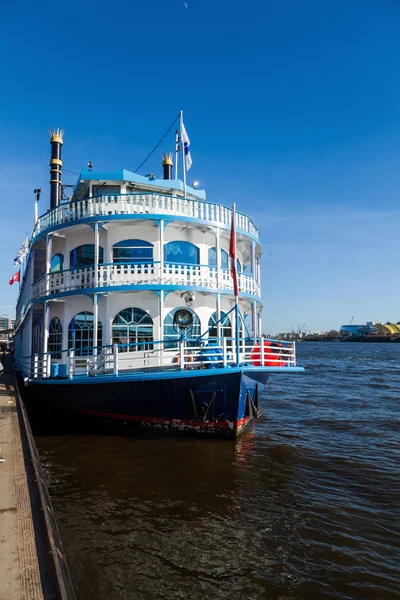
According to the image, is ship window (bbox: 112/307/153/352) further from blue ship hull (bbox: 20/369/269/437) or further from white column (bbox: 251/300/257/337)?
white column (bbox: 251/300/257/337)

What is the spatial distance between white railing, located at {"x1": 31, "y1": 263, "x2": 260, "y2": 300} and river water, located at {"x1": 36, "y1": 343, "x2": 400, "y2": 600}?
437 centimetres

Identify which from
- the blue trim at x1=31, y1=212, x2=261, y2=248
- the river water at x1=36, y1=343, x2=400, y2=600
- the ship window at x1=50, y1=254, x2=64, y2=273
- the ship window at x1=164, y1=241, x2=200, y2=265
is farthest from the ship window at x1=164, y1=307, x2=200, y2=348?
the ship window at x1=50, y1=254, x2=64, y2=273

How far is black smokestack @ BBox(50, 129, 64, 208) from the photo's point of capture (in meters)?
18.8

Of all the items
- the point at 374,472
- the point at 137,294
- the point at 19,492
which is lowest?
the point at 374,472

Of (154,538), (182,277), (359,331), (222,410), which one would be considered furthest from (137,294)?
(359,331)

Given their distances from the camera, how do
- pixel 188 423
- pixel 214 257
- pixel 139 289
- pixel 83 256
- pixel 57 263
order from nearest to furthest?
1. pixel 188 423
2. pixel 139 289
3. pixel 83 256
4. pixel 214 257
5. pixel 57 263

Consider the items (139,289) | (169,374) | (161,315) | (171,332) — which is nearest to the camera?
(169,374)

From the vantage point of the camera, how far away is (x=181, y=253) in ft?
44.9

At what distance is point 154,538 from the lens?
20.1 feet

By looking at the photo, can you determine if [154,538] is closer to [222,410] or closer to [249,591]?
[249,591]

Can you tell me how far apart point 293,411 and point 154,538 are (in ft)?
41.5

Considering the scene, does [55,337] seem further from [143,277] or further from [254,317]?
[254,317]

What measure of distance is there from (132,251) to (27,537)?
966cm

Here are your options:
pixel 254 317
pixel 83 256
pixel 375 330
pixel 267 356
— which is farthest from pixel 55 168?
pixel 375 330
